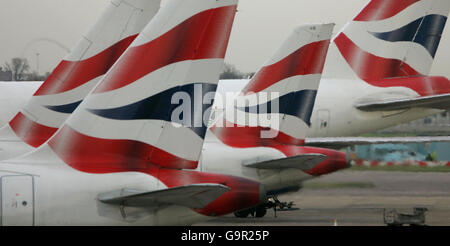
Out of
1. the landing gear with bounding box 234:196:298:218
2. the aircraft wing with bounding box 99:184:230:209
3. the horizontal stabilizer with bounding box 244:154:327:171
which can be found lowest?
the aircraft wing with bounding box 99:184:230:209

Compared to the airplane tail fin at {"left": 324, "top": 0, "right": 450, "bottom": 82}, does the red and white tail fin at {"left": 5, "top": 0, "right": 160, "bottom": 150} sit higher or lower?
lower

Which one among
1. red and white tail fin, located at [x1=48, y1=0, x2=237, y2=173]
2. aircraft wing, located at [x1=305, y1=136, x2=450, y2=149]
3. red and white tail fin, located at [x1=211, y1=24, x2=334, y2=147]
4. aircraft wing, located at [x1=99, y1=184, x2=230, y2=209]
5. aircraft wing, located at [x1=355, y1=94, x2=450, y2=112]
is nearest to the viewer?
aircraft wing, located at [x1=99, y1=184, x2=230, y2=209]

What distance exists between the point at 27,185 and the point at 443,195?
86.0 ft

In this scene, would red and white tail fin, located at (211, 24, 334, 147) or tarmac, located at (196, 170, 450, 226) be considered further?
tarmac, located at (196, 170, 450, 226)

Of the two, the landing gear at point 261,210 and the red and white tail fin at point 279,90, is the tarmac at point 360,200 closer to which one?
the landing gear at point 261,210

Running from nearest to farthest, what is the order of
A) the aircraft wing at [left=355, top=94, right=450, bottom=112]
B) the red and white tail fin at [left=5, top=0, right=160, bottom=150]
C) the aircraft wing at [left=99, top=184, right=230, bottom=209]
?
1. the aircraft wing at [left=99, top=184, right=230, bottom=209]
2. the red and white tail fin at [left=5, top=0, right=160, bottom=150]
3. the aircraft wing at [left=355, top=94, right=450, bottom=112]

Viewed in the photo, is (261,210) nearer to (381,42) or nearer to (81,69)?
(381,42)

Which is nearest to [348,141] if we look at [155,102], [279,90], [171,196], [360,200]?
[360,200]

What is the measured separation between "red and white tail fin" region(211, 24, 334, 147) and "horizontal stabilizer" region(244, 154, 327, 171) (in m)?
0.75

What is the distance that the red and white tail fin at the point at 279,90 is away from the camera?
20.5m

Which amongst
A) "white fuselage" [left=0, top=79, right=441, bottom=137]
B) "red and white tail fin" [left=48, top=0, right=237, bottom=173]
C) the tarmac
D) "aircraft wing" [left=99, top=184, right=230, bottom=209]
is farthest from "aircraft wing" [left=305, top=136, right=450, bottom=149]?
"aircraft wing" [left=99, top=184, right=230, bottom=209]

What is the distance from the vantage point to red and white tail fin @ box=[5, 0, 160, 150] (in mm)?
15445

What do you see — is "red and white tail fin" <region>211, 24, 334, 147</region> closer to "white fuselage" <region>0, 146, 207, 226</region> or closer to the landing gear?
the landing gear
